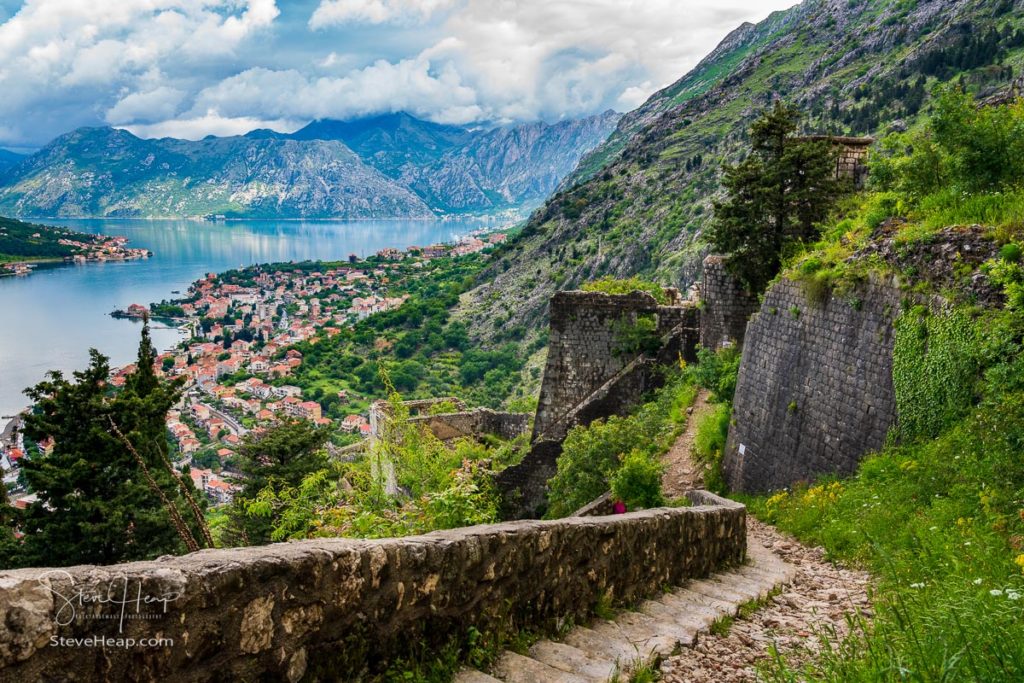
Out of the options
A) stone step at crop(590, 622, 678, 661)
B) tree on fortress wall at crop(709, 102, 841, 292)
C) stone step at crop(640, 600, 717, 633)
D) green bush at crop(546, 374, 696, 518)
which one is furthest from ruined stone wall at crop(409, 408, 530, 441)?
stone step at crop(590, 622, 678, 661)

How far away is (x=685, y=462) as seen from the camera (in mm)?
13102

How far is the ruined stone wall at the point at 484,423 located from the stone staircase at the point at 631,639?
15.5 meters

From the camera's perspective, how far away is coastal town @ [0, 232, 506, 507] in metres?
47.0

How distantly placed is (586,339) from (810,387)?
810cm

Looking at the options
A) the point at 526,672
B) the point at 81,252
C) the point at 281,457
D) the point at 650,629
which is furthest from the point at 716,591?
the point at 81,252

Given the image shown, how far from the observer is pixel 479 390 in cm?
6328

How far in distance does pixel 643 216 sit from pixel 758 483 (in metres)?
83.8

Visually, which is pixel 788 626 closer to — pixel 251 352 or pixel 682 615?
pixel 682 615

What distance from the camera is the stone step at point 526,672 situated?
3486 millimetres

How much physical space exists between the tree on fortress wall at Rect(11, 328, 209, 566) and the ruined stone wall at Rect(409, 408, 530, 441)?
7429mm

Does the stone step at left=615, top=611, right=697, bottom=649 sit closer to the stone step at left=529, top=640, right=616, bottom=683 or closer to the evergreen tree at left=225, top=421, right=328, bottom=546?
the stone step at left=529, top=640, right=616, bottom=683

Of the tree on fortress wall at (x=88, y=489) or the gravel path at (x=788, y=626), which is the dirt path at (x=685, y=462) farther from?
the tree on fortress wall at (x=88, y=489)

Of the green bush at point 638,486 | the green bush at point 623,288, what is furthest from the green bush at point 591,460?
the green bush at point 623,288

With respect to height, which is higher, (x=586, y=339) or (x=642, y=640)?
(x=586, y=339)
